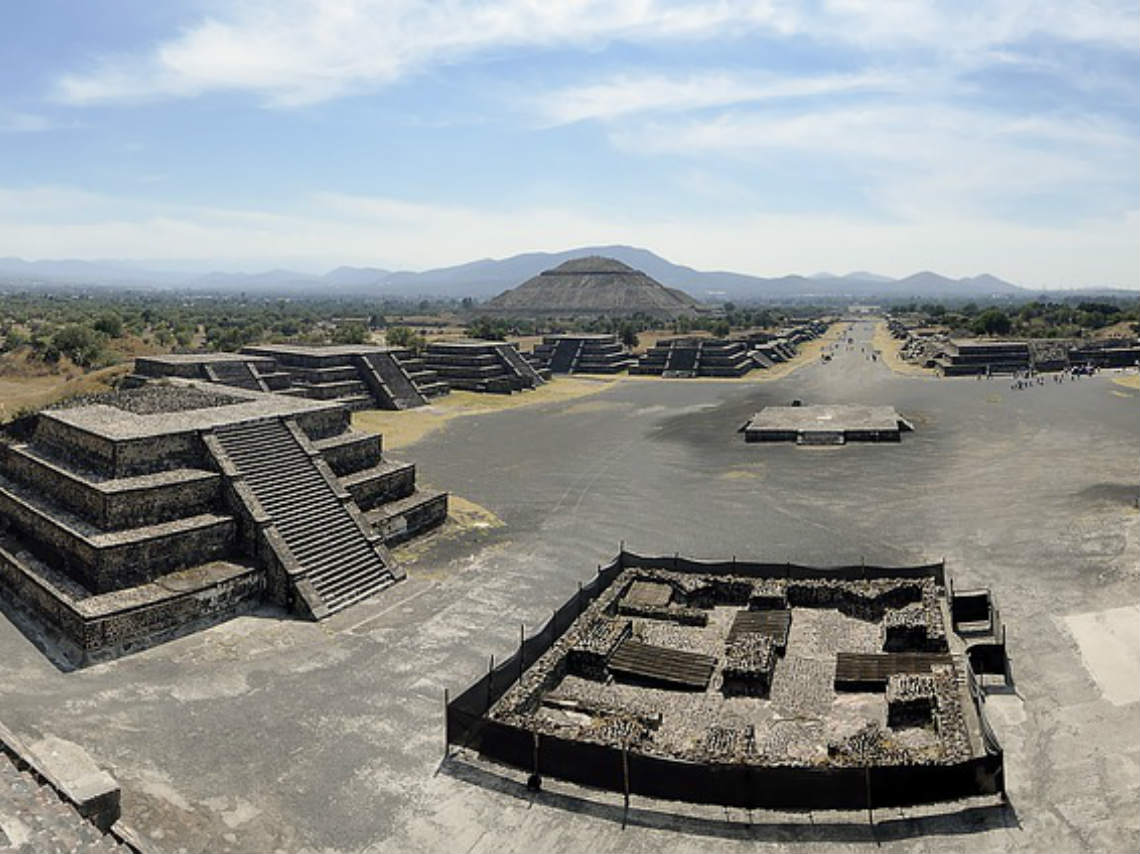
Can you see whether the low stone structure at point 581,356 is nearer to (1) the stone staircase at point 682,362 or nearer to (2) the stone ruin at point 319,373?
(1) the stone staircase at point 682,362

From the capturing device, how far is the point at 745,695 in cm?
1792

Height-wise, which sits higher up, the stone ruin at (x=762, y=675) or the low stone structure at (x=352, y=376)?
the low stone structure at (x=352, y=376)

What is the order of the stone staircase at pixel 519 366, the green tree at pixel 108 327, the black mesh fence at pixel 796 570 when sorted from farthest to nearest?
1. the green tree at pixel 108 327
2. the stone staircase at pixel 519 366
3. the black mesh fence at pixel 796 570

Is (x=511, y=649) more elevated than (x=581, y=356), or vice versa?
(x=581, y=356)

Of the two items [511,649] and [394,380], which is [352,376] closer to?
[394,380]

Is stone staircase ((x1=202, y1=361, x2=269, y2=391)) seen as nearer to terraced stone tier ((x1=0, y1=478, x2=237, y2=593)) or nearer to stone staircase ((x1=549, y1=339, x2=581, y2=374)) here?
terraced stone tier ((x1=0, y1=478, x2=237, y2=593))

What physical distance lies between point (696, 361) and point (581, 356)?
1248 cm

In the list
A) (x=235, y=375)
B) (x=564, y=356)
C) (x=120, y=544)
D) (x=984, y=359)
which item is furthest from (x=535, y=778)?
(x=984, y=359)

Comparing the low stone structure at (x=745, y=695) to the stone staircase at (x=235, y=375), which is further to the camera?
the stone staircase at (x=235, y=375)

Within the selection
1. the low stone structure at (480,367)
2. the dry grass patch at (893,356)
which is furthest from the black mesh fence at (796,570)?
the dry grass patch at (893,356)

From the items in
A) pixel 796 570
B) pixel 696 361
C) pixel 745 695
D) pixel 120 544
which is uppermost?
pixel 696 361

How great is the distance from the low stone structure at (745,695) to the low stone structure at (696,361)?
210 feet

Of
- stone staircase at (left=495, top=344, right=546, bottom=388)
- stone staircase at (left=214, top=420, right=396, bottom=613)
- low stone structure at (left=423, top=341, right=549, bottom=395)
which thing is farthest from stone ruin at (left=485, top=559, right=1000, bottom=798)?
stone staircase at (left=495, top=344, right=546, bottom=388)

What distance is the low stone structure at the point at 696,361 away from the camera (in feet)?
287
